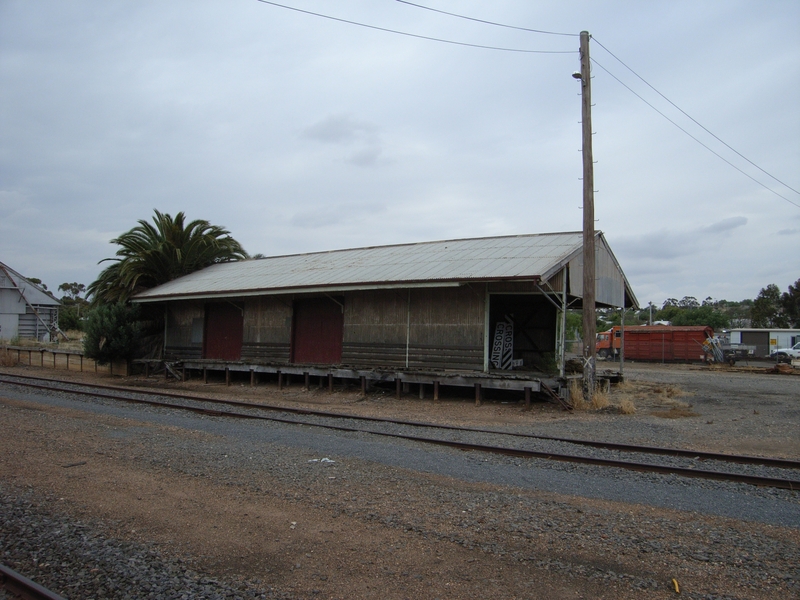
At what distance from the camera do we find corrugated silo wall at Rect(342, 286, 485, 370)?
1627 cm

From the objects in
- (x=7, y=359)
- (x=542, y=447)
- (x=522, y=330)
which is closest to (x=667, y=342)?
(x=522, y=330)

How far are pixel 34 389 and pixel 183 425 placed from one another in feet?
26.9

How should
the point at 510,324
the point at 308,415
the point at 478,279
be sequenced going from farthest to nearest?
1. the point at 510,324
2. the point at 478,279
3. the point at 308,415

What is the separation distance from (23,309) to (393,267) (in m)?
35.5

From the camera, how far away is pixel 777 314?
6331cm

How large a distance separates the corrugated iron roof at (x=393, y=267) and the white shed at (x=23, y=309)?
23.0 meters

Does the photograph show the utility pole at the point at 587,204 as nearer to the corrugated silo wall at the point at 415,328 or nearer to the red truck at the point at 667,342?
the corrugated silo wall at the point at 415,328

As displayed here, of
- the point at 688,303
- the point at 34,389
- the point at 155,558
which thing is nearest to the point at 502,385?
the point at 155,558

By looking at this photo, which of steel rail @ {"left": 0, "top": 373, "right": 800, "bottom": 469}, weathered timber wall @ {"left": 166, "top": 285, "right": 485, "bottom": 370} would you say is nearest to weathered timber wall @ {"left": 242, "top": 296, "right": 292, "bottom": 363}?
weathered timber wall @ {"left": 166, "top": 285, "right": 485, "bottom": 370}

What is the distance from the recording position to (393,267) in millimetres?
18422

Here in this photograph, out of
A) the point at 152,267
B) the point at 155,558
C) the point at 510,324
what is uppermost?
the point at 152,267

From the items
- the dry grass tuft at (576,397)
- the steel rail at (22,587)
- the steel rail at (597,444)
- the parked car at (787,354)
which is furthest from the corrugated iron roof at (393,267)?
the parked car at (787,354)

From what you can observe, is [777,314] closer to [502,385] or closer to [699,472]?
[502,385]

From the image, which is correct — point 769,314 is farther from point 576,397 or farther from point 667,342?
point 576,397
